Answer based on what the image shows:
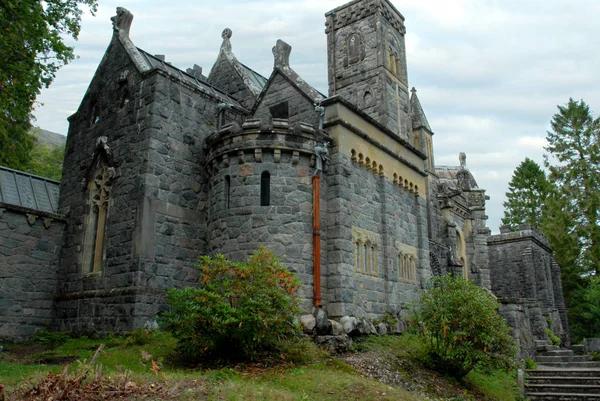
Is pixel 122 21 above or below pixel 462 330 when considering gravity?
above

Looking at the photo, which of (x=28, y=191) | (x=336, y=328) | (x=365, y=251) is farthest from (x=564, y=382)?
(x=28, y=191)

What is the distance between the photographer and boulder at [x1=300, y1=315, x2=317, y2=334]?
12.3 metres

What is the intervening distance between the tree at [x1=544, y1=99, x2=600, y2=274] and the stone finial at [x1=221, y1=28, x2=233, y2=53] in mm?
24974

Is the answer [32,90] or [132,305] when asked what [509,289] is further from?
[32,90]

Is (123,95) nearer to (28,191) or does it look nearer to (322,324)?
(28,191)

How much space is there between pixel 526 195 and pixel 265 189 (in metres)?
41.3

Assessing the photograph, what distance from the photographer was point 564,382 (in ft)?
51.1

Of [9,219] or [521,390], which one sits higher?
[9,219]

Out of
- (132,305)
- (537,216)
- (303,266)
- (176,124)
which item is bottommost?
(132,305)

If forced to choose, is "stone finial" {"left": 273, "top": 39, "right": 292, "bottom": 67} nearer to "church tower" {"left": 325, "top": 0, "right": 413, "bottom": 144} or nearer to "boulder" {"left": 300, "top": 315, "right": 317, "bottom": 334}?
"church tower" {"left": 325, "top": 0, "right": 413, "bottom": 144}

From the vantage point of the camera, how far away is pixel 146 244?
13680 millimetres

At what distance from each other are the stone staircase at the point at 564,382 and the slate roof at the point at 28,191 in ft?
56.0

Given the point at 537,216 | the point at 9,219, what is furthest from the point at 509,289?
the point at 9,219

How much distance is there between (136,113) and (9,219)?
16.7 ft
